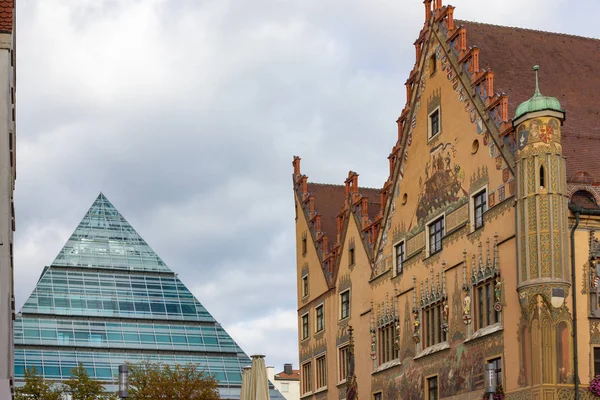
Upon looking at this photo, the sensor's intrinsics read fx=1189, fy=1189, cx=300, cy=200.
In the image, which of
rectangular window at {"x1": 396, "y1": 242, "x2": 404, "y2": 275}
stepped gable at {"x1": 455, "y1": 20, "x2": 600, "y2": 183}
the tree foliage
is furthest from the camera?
the tree foliage

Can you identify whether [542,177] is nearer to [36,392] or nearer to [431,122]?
[431,122]

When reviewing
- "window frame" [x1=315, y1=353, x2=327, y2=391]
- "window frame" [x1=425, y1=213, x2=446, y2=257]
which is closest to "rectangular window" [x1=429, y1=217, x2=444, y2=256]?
"window frame" [x1=425, y1=213, x2=446, y2=257]

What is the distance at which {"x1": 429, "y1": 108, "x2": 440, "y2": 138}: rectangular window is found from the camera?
44312 mm

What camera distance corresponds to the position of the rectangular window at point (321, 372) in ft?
180

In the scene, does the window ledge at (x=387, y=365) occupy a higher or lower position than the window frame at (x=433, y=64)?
lower

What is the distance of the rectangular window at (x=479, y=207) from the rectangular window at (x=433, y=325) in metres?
3.90

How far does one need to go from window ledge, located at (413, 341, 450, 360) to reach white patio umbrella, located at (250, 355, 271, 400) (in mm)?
5917

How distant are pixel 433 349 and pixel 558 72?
11.1m

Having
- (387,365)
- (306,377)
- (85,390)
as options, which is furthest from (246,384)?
(85,390)

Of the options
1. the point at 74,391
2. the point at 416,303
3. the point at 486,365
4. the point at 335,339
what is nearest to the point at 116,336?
the point at 74,391

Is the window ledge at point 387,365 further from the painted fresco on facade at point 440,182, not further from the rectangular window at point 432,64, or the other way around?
the rectangular window at point 432,64

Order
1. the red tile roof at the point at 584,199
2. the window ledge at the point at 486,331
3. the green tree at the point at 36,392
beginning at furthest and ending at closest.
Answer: the green tree at the point at 36,392 < the window ledge at the point at 486,331 < the red tile roof at the point at 584,199

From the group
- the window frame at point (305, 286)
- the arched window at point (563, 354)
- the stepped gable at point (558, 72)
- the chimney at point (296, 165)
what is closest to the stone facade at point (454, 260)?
the arched window at point (563, 354)

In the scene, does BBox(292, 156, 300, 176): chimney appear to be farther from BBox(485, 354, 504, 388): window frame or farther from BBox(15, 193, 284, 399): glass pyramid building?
BBox(15, 193, 284, 399): glass pyramid building
